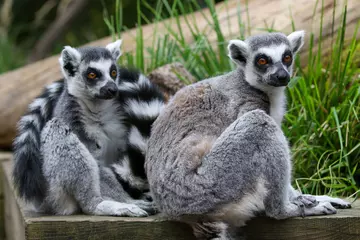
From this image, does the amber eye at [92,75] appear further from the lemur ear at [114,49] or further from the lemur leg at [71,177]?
the lemur leg at [71,177]

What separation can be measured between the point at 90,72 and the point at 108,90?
0.76 feet

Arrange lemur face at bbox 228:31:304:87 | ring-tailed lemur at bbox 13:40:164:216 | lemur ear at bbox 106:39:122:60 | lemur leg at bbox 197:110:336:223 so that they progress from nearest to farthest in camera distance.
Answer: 1. lemur leg at bbox 197:110:336:223
2. lemur face at bbox 228:31:304:87
3. ring-tailed lemur at bbox 13:40:164:216
4. lemur ear at bbox 106:39:122:60

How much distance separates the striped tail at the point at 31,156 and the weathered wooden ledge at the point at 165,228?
380 mm

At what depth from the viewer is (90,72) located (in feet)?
15.4

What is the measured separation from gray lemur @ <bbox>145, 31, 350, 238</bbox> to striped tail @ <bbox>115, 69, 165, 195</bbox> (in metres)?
0.27

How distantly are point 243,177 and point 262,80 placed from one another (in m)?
0.74

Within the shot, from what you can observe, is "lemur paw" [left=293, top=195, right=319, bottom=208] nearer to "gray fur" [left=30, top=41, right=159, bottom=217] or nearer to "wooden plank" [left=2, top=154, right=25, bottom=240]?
"gray fur" [left=30, top=41, right=159, bottom=217]

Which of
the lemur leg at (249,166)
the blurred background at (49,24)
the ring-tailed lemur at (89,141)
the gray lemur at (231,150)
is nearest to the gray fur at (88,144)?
the ring-tailed lemur at (89,141)

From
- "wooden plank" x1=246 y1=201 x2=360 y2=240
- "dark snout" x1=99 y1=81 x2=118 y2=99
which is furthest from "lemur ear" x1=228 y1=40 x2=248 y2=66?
"wooden plank" x1=246 y1=201 x2=360 y2=240

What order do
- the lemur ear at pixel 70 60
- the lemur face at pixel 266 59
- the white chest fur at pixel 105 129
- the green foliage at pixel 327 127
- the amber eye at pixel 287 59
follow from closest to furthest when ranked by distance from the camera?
1. the lemur face at pixel 266 59
2. the amber eye at pixel 287 59
3. the white chest fur at pixel 105 129
4. the lemur ear at pixel 70 60
5. the green foliage at pixel 327 127

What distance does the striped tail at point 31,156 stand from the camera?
4.48m

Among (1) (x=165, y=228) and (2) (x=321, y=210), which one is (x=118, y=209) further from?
(2) (x=321, y=210)

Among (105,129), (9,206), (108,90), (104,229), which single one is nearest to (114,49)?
(108,90)

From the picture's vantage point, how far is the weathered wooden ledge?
4035 mm
